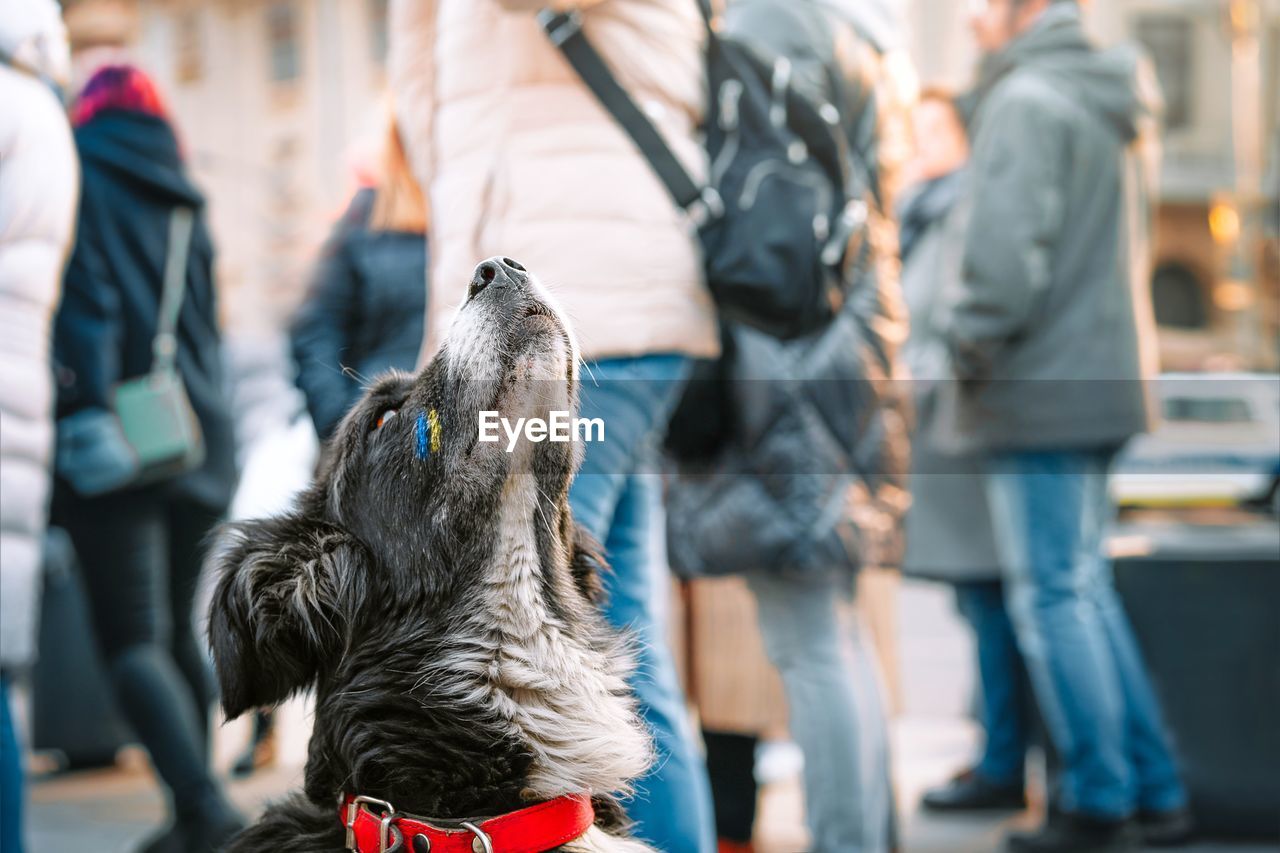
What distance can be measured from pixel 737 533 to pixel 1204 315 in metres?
12.9

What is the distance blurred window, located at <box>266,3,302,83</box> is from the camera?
607 cm

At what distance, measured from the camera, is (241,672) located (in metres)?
1.68

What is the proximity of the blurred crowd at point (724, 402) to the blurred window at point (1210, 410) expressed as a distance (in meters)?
1.04

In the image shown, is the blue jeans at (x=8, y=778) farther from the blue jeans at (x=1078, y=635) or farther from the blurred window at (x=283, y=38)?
the blurred window at (x=283, y=38)

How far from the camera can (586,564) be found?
1979mm

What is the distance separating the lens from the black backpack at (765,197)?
237 cm

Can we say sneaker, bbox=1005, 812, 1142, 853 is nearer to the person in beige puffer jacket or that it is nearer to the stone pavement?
the stone pavement

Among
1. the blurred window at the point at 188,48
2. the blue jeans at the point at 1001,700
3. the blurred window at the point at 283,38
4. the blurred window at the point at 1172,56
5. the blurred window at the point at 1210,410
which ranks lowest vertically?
the blue jeans at the point at 1001,700

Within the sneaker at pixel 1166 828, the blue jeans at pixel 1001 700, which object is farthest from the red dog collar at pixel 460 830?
the blue jeans at pixel 1001 700

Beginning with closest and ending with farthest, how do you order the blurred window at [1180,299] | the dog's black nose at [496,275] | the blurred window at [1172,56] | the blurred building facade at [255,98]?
the dog's black nose at [496,275] < the blurred building facade at [255,98] < the blurred window at [1172,56] < the blurred window at [1180,299]

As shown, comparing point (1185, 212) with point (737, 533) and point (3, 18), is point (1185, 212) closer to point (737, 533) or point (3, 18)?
point (737, 533)

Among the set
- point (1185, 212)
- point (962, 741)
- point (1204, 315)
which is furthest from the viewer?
point (1185, 212)

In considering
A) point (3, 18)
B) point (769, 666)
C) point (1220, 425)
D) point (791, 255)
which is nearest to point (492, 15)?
point (791, 255)

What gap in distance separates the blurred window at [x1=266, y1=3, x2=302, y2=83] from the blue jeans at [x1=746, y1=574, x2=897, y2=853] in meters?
3.76
